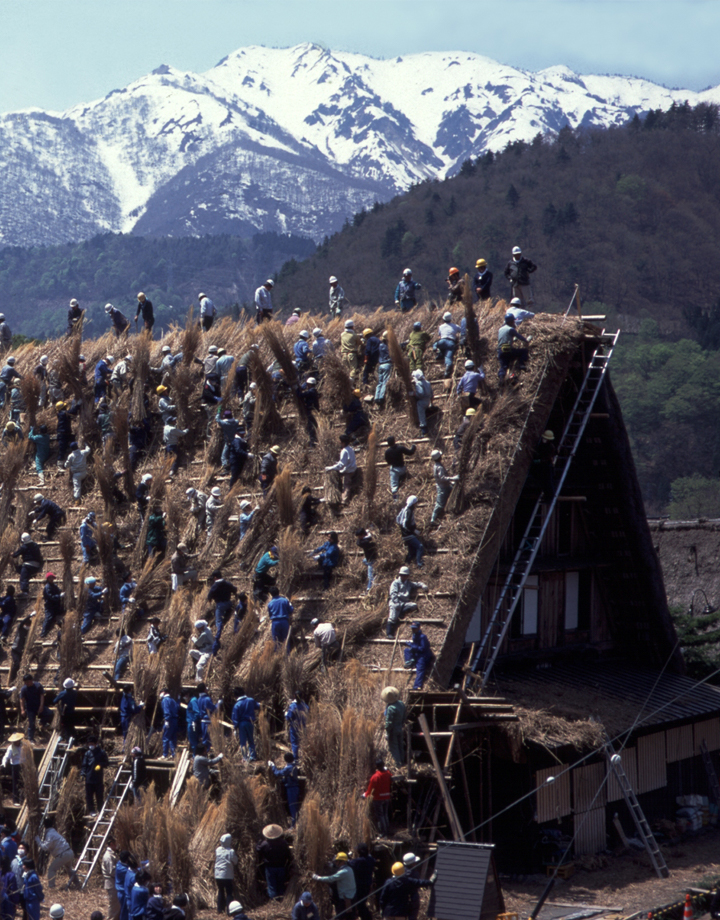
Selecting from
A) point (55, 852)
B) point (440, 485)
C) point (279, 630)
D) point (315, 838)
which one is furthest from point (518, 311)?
point (55, 852)

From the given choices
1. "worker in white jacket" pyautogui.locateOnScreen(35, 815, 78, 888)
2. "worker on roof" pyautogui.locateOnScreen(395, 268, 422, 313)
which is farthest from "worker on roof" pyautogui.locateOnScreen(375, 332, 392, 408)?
"worker in white jacket" pyautogui.locateOnScreen(35, 815, 78, 888)

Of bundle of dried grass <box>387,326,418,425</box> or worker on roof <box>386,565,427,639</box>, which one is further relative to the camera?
bundle of dried grass <box>387,326,418,425</box>

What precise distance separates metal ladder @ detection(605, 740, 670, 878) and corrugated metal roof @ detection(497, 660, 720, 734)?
0.61 m

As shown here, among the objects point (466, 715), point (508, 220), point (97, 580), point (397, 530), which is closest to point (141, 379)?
point (97, 580)

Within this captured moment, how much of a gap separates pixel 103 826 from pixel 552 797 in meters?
6.55

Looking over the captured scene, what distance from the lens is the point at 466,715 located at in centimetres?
1584

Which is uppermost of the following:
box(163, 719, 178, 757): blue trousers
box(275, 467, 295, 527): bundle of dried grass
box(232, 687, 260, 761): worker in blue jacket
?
box(275, 467, 295, 527): bundle of dried grass

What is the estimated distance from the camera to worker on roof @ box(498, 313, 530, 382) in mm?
19297

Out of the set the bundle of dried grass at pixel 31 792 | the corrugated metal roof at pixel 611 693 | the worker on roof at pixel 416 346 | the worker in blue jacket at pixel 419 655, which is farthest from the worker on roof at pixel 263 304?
the bundle of dried grass at pixel 31 792

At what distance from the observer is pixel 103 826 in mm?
16312

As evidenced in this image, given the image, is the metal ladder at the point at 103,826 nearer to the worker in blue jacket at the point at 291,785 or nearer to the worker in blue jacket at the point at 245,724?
the worker in blue jacket at the point at 245,724

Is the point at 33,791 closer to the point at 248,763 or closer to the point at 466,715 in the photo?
the point at 248,763

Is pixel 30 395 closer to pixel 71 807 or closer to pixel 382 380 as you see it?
pixel 382 380

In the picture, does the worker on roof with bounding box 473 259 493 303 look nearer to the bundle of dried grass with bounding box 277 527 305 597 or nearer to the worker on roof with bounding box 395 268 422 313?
the worker on roof with bounding box 395 268 422 313
